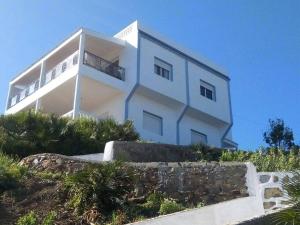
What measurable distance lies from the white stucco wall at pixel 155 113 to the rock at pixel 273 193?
60.1 ft

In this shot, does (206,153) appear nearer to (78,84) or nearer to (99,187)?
(99,187)

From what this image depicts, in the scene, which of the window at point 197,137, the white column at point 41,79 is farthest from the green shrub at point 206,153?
the white column at point 41,79

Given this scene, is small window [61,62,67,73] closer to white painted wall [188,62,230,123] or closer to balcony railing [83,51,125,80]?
balcony railing [83,51,125,80]

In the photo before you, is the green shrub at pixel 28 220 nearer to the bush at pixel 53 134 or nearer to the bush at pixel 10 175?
the bush at pixel 10 175

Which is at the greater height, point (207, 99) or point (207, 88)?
point (207, 88)

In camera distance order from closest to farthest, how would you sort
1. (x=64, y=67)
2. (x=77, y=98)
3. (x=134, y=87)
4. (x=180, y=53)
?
(x=77, y=98) → (x=134, y=87) → (x=64, y=67) → (x=180, y=53)

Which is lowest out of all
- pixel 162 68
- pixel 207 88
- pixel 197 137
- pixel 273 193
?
pixel 273 193

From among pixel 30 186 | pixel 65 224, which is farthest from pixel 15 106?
pixel 65 224

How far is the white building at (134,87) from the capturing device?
29.4 metres

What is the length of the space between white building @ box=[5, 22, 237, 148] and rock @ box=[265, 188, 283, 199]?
17.9m

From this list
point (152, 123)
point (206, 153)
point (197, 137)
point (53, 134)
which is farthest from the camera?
point (197, 137)

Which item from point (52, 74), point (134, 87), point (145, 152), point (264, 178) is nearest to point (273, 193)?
point (264, 178)

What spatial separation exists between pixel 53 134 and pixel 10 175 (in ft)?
25.7

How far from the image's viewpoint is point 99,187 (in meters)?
11.2
